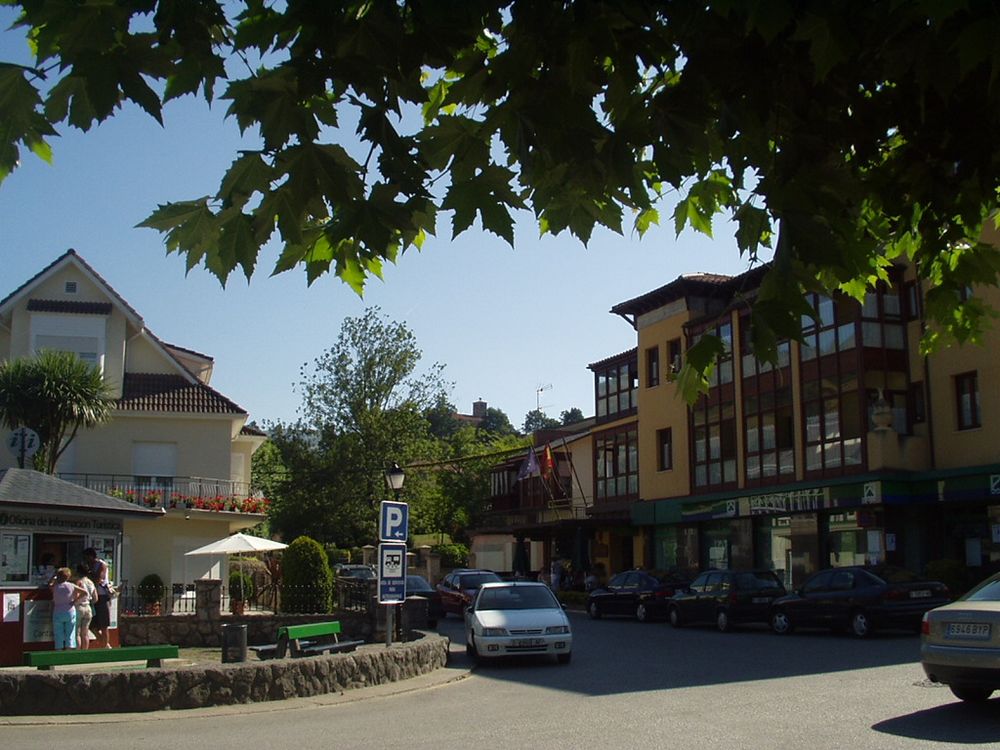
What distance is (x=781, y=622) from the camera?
25484mm

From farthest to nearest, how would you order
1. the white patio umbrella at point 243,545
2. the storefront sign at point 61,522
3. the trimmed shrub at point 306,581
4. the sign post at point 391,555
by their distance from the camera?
the white patio umbrella at point 243,545 < the trimmed shrub at point 306,581 < the storefront sign at point 61,522 < the sign post at point 391,555

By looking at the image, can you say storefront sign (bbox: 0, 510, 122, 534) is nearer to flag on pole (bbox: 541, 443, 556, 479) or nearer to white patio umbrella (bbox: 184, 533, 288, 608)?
white patio umbrella (bbox: 184, 533, 288, 608)

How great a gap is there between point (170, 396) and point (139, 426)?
1.50 m

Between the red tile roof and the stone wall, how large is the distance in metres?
25.1

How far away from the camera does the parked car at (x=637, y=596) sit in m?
31.5

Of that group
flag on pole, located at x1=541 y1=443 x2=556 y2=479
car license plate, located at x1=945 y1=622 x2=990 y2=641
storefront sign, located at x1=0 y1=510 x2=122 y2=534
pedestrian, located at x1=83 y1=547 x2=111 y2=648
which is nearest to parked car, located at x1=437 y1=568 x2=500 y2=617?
flag on pole, located at x1=541 y1=443 x2=556 y2=479

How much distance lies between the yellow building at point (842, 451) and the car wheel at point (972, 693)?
14810 mm

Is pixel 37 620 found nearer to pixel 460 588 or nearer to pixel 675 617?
pixel 675 617

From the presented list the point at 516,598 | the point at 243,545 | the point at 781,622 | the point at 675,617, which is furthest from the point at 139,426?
the point at 781,622

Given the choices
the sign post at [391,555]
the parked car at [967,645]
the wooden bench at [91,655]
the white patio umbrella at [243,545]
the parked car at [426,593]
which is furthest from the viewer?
the parked car at [426,593]

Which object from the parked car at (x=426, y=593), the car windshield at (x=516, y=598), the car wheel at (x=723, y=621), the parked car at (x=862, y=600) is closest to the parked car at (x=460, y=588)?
the parked car at (x=426, y=593)

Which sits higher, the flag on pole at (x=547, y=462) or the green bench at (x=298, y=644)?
the flag on pole at (x=547, y=462)

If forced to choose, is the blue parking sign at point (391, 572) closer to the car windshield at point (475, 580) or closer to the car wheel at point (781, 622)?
Result: the car wheel at point (781, 622)

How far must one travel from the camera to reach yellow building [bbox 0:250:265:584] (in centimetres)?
3691
